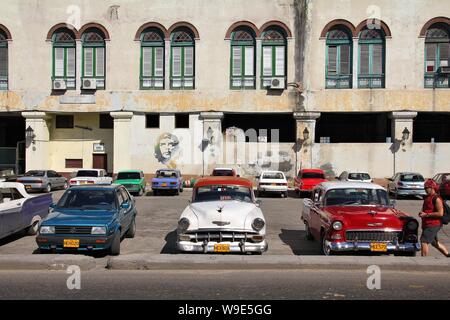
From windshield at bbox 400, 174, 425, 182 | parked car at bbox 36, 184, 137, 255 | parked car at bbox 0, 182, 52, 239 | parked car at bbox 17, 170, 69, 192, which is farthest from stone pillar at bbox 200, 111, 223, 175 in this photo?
parked car at bbox 36, 184, 137, 255

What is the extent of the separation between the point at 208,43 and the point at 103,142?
33.4 ft

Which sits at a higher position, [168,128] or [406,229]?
[168,128]

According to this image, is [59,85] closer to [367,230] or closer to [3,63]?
[3,63]

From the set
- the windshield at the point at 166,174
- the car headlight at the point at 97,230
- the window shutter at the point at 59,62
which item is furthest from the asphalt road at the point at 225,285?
the window shutter at the point at 59,62

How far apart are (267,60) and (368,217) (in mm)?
24084

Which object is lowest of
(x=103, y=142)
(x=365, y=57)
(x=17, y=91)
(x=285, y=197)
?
(x=285, y=197)

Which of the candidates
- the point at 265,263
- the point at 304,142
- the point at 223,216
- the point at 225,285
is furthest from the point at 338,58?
the point at 225,285

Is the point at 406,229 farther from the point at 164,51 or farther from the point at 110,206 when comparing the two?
the point at 164,51

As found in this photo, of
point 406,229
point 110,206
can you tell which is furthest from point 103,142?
point 406,229

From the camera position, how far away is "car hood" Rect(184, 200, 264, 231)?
386 inches

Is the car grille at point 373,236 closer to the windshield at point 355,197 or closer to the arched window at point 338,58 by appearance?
the windshield at point 355,197

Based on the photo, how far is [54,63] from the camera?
3359cm

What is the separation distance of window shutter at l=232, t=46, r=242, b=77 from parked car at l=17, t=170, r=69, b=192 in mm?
13254

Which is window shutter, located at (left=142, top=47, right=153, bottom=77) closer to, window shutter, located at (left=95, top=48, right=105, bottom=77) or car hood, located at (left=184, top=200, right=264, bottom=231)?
window shutter, located at (left=95, top=48, right=105, bottom=77)
